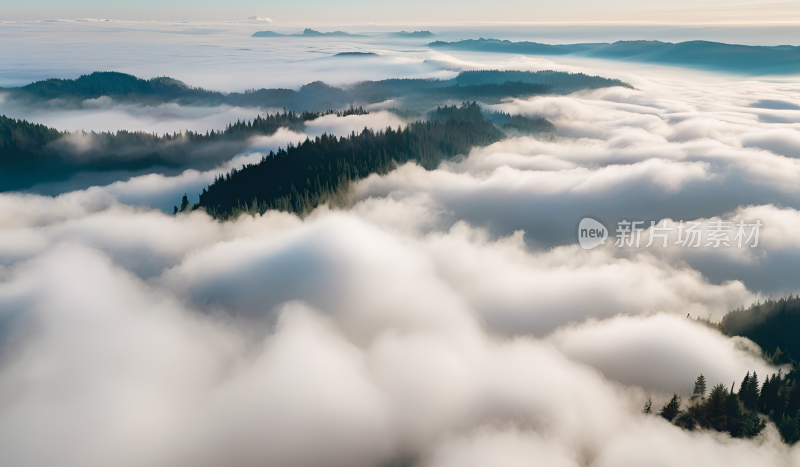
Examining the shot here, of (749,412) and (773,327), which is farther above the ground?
(749,412)

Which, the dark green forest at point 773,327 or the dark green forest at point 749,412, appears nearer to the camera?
the dark green forest at point 749,412

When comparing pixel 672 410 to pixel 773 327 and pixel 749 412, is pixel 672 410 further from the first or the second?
pixel 773 327

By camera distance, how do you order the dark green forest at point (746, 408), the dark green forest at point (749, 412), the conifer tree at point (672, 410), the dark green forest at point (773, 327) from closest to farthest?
the dark green forest at point (749, 412)
the dark green forest at point (746, 408)
the conifer tree at point (672, 410)
the dark green forest at point (773, 327)

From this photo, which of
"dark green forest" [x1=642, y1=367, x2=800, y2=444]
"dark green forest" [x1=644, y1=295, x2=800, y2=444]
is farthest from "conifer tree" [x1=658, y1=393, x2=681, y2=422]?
"dark green forest" [x1=642, y1=367, x2=800, y2=444]

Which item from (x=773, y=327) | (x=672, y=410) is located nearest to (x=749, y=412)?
(x=672, y=410)

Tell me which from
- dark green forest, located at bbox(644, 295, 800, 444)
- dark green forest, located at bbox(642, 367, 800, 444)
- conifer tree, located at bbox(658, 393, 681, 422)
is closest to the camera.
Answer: dark green forest, located at bbox(642, 367, 800, 444)

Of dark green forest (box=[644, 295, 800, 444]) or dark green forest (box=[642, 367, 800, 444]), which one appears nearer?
dark green forest (box=[642, 367, 800, 444])

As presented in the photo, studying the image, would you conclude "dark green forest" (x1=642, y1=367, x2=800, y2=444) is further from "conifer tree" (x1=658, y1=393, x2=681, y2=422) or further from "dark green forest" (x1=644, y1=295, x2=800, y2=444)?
"conifer tree" (x1=658, y1=393, x2=681, y2=422)

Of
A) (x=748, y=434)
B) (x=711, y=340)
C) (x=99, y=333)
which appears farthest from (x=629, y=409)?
(x=99, y=333)

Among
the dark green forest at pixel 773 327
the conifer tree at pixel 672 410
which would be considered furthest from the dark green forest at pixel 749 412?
the dark green forest at pixel 773 327

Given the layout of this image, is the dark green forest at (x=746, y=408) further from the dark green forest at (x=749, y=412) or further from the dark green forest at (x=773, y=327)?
the dark green forest at (x=773, y=327)

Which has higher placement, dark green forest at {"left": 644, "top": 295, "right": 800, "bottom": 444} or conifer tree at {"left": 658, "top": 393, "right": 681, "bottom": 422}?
A: dark green forest at {"left": 644, "top": 295, "right": 800, "bottom": 444}

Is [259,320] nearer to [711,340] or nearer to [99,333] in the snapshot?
[99,333]
